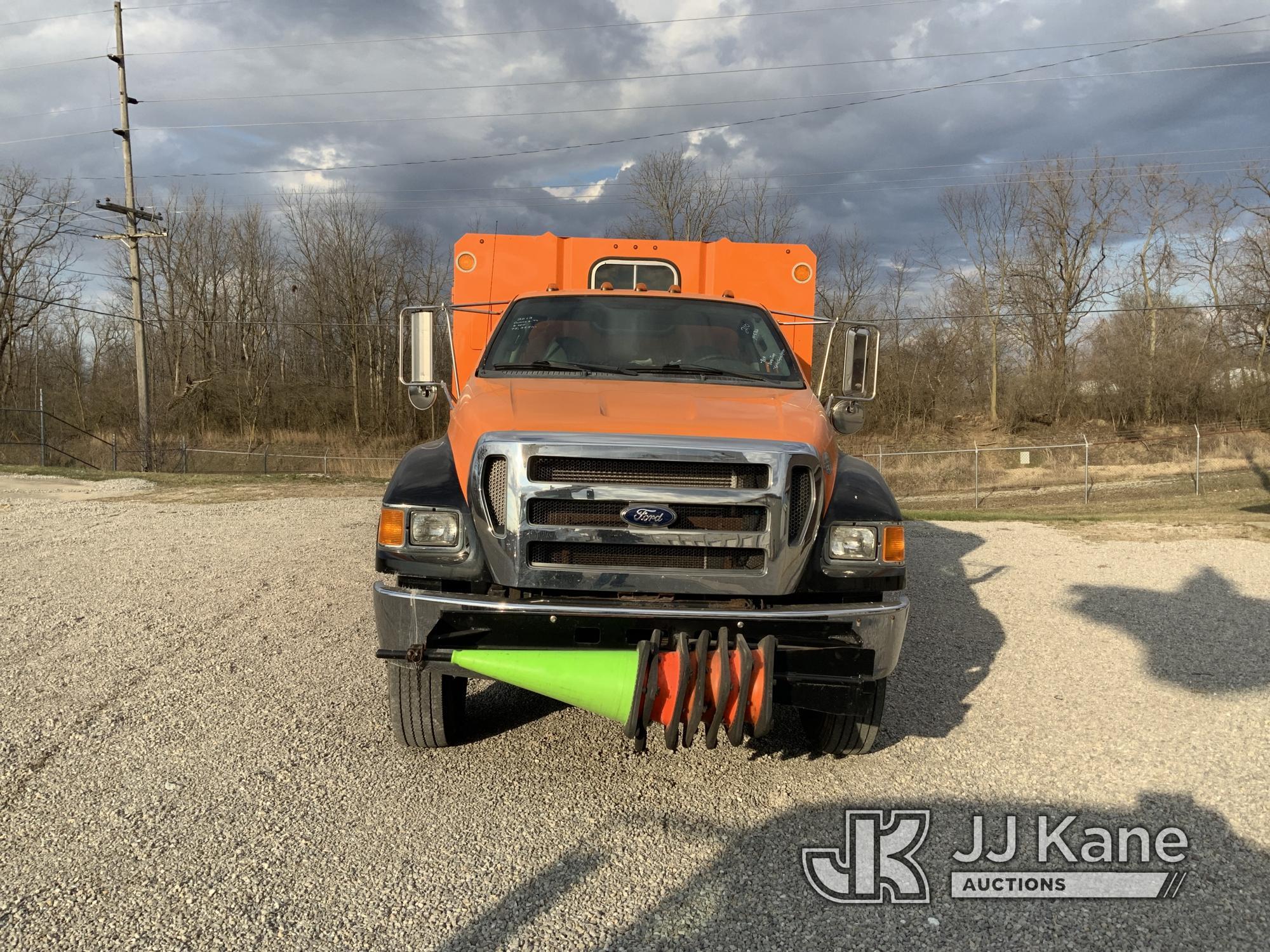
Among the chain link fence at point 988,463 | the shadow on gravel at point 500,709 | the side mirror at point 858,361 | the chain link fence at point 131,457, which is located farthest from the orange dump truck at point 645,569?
the chain link fence at point 131,457

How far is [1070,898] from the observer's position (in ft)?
9.59

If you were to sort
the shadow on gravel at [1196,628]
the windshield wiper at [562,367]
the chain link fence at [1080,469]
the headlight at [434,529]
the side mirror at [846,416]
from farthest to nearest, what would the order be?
the chain link fence at [1080,469], the shadow on gravel at [1196,628], the side mirror at [846,416], the windshield wiper at [562,367], the headlight at [434,529]

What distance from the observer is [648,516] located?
3322 mm

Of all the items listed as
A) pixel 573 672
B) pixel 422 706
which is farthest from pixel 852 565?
pixel 422 706

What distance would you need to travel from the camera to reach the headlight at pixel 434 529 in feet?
11.3

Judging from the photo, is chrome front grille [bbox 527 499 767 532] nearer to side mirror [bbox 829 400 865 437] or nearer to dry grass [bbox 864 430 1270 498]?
side mirror [bbox 829 400 865 437]

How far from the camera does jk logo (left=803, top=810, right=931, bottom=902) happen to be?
117 inches

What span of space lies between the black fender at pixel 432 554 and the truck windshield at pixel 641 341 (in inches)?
43.2

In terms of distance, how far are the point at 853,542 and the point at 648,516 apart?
905 millimetres

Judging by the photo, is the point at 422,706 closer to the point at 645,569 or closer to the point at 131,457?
the point at 645,569

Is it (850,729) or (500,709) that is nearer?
(850,729)

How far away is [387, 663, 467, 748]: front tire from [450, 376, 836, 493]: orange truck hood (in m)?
0.98

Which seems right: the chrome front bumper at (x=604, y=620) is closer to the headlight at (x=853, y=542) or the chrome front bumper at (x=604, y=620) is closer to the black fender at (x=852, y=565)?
the black fender at (x=852, y=565)

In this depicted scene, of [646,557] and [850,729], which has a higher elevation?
[646,557]
